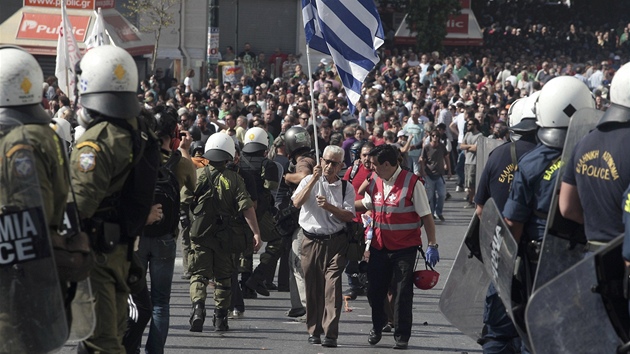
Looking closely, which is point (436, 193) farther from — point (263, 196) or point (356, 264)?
point (263, 196)

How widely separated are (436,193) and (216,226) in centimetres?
925

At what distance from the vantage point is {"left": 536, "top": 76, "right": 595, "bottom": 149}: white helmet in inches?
255

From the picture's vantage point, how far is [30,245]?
503cm

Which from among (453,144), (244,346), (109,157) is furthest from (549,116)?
(453,144)

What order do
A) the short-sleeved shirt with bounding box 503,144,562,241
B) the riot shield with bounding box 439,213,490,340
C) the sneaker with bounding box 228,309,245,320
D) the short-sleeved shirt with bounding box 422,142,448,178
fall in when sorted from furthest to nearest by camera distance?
the short-sleeved shirt with bounding box 422,142,448,178 < the sneaker with bounding box 228,309,245,320 < the riot shield with bounding box 439,213,490,340 < the short-sleeved shirt with bounding box 503,144,562,241

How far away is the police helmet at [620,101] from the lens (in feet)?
17.7

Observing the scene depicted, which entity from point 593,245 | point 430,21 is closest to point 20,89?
point 593,245

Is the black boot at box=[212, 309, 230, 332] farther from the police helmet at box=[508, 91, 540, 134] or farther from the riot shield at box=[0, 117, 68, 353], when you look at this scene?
the riot shield at box=[0, 117, 68, 353]

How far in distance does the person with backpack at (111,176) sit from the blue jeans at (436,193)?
12819 millimetres

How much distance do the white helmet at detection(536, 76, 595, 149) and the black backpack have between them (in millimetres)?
2362

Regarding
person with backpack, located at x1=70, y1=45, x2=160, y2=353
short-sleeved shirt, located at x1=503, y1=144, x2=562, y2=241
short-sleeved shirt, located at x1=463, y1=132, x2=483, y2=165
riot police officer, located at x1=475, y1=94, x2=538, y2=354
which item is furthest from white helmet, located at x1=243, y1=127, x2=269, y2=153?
short-sleeved shirt, located at x1=463, y1=132, x2=483, y2=165

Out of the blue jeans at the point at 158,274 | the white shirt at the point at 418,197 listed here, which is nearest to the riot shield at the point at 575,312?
the blue jeans at the point at 158,274

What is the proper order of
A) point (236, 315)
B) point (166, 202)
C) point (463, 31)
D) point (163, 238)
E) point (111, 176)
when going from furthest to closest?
point (463, 31) < point (236, 315) < point (163, 238) < point (166, 202) < point (111, 176)

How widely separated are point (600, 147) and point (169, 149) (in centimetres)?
337
